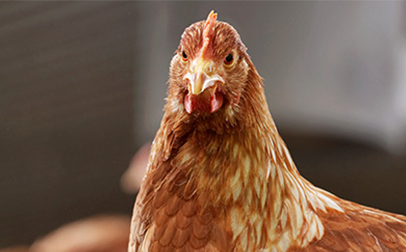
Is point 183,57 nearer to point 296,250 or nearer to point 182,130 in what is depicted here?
point 182,130

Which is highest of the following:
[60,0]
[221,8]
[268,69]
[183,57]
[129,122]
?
[60,0]

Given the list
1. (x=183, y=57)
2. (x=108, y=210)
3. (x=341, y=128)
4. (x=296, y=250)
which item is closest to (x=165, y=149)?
(x=183, y=57)

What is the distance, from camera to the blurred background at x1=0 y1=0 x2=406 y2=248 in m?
2.08

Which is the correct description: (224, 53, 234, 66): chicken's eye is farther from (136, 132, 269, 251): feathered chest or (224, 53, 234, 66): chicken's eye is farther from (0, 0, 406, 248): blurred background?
(0, 0, 406, 248): blurred background

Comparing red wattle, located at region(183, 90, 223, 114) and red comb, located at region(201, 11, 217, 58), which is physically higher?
red comb, located at region(201, 11, 217, 58)

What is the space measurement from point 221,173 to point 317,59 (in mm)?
1501

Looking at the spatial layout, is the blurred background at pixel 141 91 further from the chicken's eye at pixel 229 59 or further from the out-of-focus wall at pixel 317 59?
the chicken's eye at pixel 229 59

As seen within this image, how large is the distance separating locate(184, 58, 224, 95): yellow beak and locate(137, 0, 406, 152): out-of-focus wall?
48.7 inches

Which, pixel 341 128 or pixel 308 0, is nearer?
pixel 308 0

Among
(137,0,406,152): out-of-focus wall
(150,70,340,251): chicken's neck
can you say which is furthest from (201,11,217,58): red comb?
(137,0,406,152): out-of-focus wall

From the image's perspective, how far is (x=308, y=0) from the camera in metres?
2.11

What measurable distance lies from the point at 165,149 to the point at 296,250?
350 millimetres

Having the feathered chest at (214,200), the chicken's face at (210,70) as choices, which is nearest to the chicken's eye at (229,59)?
the chicken's face at (210,70)

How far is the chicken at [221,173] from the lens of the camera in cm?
83
